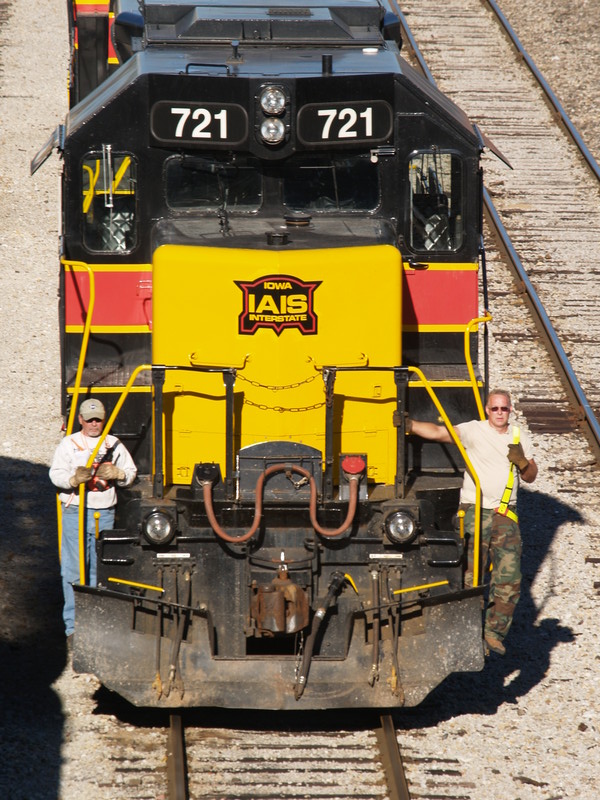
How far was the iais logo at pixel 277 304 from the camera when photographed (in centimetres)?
702

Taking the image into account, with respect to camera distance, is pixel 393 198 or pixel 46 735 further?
pixel 393 198

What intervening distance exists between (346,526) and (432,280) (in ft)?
6.03

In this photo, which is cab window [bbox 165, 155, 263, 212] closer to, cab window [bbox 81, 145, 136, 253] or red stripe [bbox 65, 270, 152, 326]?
cab window [bbox 81, 145, 136, 253]

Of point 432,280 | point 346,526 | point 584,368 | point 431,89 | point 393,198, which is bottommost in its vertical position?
point 584,368

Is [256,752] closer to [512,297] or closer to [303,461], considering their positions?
[303,461]

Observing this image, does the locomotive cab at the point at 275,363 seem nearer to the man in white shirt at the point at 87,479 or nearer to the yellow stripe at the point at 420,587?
the yellow stripe at the point at 420,587

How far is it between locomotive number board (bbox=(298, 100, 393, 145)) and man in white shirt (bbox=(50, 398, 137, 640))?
2.03 m

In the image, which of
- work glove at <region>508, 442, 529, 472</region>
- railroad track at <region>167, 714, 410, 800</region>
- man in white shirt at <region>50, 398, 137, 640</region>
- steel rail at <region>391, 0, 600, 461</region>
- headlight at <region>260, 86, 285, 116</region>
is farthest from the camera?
steel rail at <region>391, 0, 600, 461</region>

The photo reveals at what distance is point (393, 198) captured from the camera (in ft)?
25.3

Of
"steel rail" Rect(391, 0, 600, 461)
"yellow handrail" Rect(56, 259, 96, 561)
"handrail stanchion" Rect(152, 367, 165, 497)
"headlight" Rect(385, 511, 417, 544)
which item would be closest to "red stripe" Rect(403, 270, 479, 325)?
"headlight" Rect(385, 511, 417, 544)

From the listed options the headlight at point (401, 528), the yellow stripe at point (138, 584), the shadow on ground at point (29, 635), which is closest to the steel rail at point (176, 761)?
the shadow on ground at point (29, 635)

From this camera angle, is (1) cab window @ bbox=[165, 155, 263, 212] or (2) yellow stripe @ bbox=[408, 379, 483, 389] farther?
(2) yellow stripe @ bbox=[408, 379, 483, 389]

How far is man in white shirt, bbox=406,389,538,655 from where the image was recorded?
767cm

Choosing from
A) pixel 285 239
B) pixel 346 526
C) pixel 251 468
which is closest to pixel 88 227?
pixel 285 239
